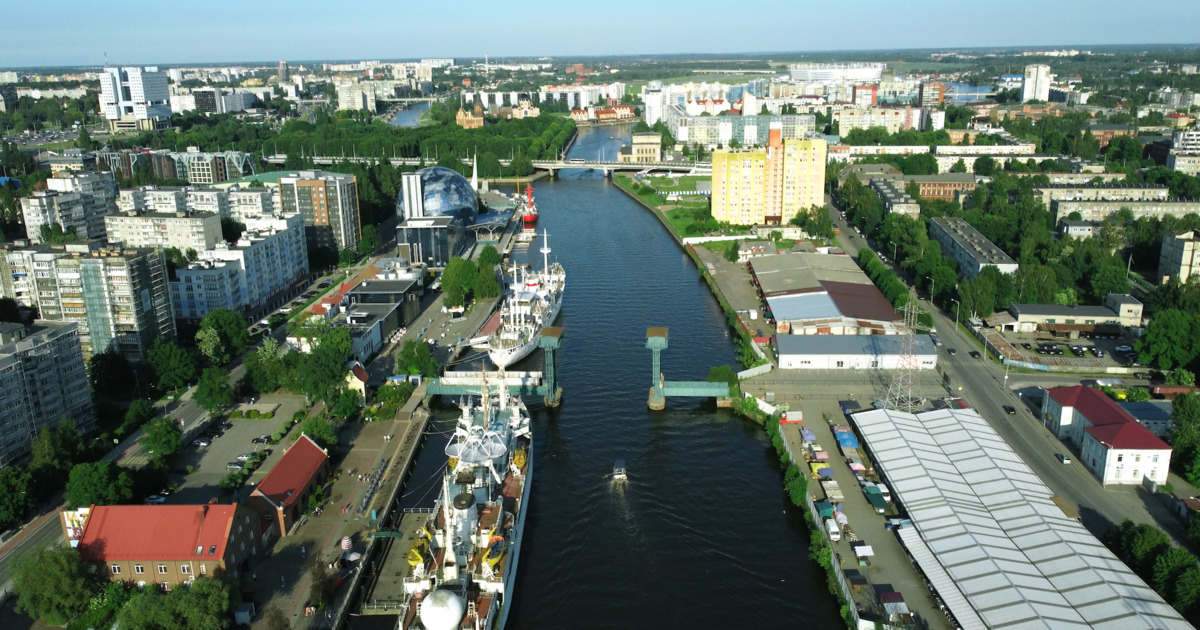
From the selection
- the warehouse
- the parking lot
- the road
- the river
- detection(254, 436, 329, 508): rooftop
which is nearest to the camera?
the river

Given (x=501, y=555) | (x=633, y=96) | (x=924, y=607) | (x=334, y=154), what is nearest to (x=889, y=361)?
(x=924, y=607)

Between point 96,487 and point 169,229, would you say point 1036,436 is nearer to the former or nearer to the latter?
point 96,487

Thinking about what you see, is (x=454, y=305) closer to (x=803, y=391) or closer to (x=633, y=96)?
(x=803, y=391)

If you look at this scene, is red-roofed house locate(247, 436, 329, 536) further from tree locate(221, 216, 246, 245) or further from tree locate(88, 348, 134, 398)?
tree locate(221, 216, 246, 245)

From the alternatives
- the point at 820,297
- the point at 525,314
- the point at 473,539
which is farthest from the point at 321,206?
the point at 473,539

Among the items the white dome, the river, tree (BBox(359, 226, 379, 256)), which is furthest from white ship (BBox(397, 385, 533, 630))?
tree (BBox(359, 226, 379, 256))

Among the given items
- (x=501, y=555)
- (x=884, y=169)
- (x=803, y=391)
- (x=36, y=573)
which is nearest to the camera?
(x=36, y=573)
